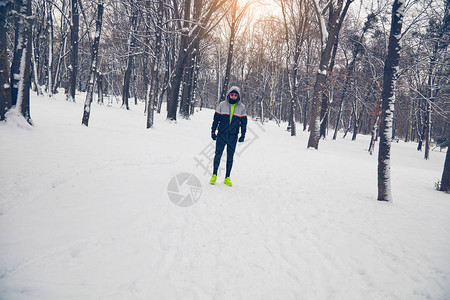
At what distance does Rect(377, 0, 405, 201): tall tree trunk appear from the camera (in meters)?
4.95

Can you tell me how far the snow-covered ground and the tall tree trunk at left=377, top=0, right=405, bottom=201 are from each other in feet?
2.01

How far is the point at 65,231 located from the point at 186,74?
1770 centimetres

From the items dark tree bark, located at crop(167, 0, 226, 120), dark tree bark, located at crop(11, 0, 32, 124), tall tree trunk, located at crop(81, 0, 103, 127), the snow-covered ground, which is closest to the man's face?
the snow-covered ground

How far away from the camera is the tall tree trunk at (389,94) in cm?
495

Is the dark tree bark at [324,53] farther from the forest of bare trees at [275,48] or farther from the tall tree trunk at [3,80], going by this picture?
the tall tree trunk at [3,80]

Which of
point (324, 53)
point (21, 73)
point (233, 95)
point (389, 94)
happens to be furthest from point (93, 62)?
point (324, 53)

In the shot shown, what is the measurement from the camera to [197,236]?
3.27 m

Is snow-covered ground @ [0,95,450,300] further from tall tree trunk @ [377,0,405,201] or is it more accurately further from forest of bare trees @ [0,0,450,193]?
forest of bare trees @ [0,0,450,193]

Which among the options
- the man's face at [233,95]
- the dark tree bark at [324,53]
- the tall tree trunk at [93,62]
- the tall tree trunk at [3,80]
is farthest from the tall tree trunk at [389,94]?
the tall tree trunk at [93,62]

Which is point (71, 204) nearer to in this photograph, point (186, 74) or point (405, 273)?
point (405, 273)

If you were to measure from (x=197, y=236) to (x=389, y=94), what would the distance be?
515cm

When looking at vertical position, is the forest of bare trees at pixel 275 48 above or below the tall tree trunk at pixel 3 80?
above

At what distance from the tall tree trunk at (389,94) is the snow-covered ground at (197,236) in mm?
612

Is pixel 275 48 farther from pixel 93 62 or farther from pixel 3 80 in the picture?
pixel 3 80
